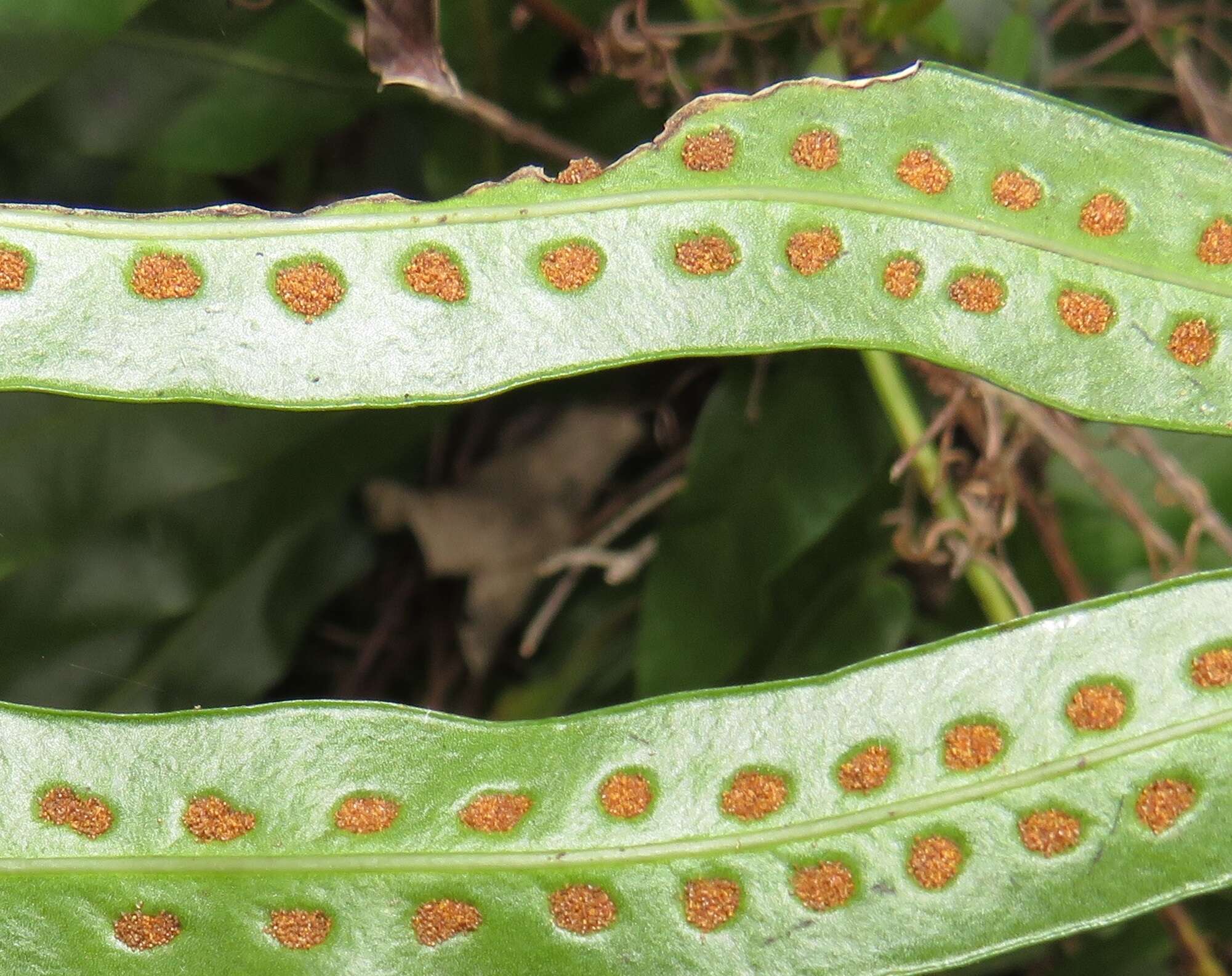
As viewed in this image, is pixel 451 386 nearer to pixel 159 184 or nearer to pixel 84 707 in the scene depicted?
pixel 159 184

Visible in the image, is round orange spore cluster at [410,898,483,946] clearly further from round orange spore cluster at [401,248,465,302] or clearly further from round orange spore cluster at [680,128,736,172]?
round orange spore cluster at [680,128,736,172]

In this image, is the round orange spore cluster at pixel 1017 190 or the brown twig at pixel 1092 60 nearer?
the round orange spore cluster at pixel 1017 190

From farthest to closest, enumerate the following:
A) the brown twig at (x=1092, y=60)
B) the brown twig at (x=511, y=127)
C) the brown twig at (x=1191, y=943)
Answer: the brown twig at (x=1092, y=60), the brown twig at (x=1191, y=943), the brown twig at (x=511, y=127)

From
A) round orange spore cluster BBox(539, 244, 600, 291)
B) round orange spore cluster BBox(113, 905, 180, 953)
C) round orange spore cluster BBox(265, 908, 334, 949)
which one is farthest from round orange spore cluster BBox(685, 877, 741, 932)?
round orange spore cluster BBox(539, 244, 600, 291)

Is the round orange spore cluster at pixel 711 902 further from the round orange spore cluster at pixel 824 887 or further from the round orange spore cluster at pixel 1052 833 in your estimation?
the round orange spore cluster at pixel 1052 833

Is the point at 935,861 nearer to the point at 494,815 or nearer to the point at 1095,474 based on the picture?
the point at 494,815

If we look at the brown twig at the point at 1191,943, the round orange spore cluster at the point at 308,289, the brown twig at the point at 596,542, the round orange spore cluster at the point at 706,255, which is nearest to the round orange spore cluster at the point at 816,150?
the round orange spore cluster at the point at 706,255

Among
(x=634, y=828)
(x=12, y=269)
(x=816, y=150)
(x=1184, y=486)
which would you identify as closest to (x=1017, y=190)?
(x=816, y=150)
